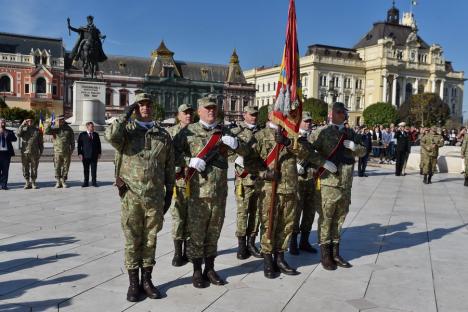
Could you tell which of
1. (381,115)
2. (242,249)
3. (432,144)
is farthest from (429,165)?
(381,115)

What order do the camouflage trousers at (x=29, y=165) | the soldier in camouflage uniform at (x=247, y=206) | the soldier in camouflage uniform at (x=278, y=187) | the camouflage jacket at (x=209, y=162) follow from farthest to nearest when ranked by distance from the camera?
1. the camouflage trousers at (x=29, y=165)
2. the soldier in camouflage uniform at (x=247, y=206)
3. the soldier in camouflage uniform at (x=278, y=187)
4. the camouflage jacket at (x=209, y=162)

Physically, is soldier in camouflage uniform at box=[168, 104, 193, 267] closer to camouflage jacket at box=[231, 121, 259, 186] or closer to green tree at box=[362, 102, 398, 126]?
camouflage jacket at box=[231, 121, 259, 186]

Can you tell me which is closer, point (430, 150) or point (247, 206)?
point (247, 206)

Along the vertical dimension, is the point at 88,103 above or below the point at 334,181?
above

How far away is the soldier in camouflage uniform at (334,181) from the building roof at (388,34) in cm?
9934

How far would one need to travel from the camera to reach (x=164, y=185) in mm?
4938

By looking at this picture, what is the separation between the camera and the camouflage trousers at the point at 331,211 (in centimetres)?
591

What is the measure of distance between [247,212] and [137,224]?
2050mm

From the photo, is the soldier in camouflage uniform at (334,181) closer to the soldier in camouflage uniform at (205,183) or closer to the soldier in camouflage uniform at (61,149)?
the soldier in camouflage uniform at (205,183)

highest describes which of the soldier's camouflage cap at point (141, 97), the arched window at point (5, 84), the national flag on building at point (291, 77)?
the arched window at point (5, 84)

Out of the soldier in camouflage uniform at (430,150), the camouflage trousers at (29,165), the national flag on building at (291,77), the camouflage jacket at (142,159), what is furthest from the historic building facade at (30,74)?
the camouflage jacket at (142,159)

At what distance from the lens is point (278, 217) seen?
555 centimetres

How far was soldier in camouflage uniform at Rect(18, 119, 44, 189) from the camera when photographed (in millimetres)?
12172

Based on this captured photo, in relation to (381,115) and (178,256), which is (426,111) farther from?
(178,256)
